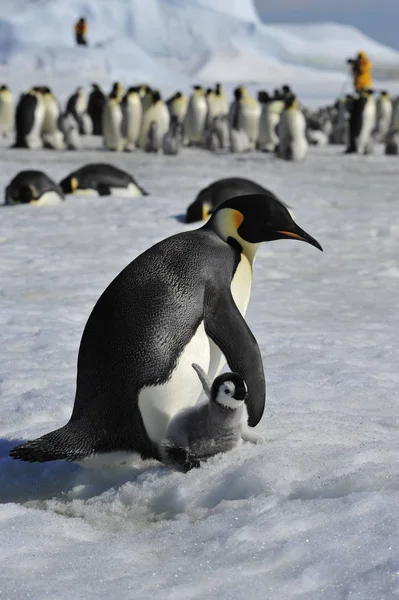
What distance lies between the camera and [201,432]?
2533mm

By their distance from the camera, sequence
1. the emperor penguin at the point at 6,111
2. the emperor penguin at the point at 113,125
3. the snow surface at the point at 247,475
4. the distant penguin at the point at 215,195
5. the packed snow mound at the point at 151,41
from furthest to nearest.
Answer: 1. the packed snow mound at the point at 151,41
2. the emperor penguin at the point at 6,111
3. the emperor penguin at the point at 113,125
4. the distant penguin at the point at 215,195
5. the snow surface at the point at 247,475

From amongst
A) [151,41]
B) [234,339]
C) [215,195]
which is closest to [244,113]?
[215,195]

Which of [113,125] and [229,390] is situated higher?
[229,390]

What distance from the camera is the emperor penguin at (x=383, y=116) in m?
22.8

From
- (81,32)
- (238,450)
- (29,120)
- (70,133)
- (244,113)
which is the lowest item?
(70,133)

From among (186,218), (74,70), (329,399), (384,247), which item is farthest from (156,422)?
(74,70)

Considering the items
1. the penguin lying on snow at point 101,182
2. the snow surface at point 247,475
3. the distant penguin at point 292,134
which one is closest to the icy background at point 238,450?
the snow surface at point 247,475

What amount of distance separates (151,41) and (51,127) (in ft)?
100

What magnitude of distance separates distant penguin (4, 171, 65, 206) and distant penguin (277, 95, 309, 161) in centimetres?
669

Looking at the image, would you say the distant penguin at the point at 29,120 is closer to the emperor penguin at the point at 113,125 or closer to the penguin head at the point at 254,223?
the emperor penguin at the point at 113,125

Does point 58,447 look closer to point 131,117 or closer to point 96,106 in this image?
point 131,117

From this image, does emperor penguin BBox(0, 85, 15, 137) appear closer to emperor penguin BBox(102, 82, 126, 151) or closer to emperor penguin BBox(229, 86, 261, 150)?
emperor penguin BBox(102, 82, 126, 151)

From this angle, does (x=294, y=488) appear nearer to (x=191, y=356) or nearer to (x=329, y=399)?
(x=191, y=356)

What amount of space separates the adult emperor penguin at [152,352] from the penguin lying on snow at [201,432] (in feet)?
0.11
